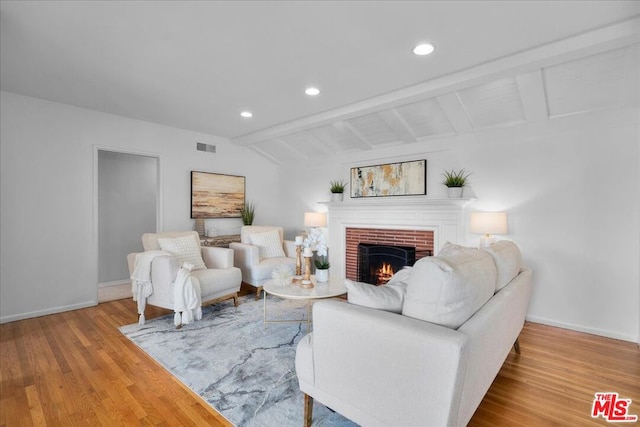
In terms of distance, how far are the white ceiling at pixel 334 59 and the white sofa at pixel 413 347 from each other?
163 centimetres

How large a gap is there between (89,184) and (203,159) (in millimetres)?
1590

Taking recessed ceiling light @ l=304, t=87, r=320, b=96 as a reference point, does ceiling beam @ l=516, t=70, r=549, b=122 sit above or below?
below

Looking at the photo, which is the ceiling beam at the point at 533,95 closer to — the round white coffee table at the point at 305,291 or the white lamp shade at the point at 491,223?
the white lamp shade at the point at 491,223

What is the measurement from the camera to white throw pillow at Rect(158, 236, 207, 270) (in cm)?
360

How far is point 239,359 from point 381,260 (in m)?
2.67

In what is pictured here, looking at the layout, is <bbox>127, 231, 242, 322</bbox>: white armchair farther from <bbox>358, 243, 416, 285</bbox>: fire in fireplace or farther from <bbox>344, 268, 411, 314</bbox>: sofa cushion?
<bbox>344, 268, 411, 314</bbox>: sofa cushion

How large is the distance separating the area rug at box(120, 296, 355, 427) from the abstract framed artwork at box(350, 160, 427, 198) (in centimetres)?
199

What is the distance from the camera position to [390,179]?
4496mm

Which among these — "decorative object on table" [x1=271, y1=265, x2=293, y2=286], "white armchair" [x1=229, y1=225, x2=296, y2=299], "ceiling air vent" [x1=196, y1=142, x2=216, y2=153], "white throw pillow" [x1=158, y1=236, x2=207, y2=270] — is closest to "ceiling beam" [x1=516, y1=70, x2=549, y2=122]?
"decorative object on table" [x1=271, y1=265, x2=293, y2=286]

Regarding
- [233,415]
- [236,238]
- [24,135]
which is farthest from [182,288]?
[24,135]

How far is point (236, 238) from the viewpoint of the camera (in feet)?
16.4

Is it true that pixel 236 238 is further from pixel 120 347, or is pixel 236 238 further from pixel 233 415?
pixel 233 415

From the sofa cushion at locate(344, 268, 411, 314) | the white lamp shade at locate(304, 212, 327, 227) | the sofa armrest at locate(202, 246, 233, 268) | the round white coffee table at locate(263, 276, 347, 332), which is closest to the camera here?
the sofa cushion at locate(344, 268, 411, 314)

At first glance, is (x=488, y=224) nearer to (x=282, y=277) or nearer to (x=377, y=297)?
(x=282, y=277)
